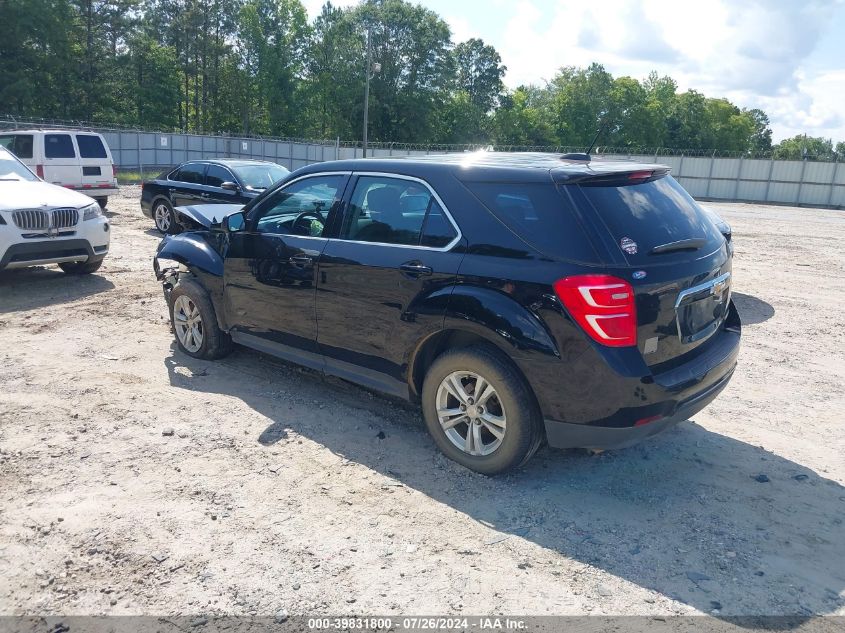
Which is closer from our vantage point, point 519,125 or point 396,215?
point 396,215

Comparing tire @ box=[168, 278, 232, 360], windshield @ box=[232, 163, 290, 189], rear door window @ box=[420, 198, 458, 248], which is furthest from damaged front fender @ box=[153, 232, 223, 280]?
windshield @ box=[232, 163, 290, 189]

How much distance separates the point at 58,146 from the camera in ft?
55.6

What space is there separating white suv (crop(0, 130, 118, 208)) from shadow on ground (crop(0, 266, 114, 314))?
25.8ft

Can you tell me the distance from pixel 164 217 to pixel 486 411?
39.5 ft

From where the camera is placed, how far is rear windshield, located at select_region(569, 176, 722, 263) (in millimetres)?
3689

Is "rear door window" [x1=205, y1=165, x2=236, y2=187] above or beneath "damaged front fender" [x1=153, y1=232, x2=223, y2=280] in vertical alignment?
above

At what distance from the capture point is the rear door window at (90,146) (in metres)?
17.2

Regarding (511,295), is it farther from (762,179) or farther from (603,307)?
(762,179)

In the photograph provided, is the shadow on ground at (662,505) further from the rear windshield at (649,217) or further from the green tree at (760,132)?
the green tree at (760,132)

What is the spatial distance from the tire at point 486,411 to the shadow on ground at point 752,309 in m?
5.19

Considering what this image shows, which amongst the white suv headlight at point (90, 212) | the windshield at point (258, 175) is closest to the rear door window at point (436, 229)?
the white suv headlight at point (90, 212)

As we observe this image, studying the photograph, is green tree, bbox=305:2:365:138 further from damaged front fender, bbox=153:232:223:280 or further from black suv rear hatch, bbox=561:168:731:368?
black suv rear hatch, bbox=561:168:731:368

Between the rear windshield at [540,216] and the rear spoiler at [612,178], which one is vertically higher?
the rear spoiler at [612,178]

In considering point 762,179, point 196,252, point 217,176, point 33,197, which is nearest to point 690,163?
point 762,179
